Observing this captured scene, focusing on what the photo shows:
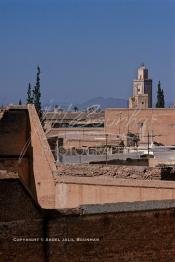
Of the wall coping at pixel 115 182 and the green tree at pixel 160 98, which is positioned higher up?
the green tree at pixel 160 98

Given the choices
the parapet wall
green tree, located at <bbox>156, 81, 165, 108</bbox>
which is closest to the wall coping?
the parapet wall

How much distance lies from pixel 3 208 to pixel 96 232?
5.65ft

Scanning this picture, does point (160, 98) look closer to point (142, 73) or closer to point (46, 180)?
point (142, 73)

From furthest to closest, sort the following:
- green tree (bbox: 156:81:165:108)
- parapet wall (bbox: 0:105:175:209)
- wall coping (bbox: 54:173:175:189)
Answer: green tree (bbox: 156:81:165:108) → parapet wall (bbox: 0:105:175:209) → wall coping (bbox: 54:173:175:189)

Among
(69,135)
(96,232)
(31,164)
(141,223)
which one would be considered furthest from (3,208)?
(69,135)

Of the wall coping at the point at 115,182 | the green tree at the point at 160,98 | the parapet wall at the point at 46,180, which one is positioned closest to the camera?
the wall coping at the point at 115,182

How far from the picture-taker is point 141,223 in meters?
13.5

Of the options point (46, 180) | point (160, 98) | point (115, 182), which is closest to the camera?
point (115, 182)

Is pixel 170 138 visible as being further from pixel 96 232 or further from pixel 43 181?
pixel 96 232

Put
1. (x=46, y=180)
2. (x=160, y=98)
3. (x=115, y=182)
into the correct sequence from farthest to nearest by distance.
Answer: (x=160, y=98), (x=46, y=180), (x=115, y=182)

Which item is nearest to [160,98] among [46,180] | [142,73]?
[142,73]

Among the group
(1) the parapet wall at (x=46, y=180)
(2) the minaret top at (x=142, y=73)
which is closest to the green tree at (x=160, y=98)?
(2) the minaret top at (x=142, y=73)

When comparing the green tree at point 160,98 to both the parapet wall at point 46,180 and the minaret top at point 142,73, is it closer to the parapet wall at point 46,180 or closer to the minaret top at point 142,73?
the minaret top at point 142,73

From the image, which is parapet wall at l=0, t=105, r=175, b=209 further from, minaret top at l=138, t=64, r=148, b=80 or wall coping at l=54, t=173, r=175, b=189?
minaret top at l=138, t=64, r=148, b=80
